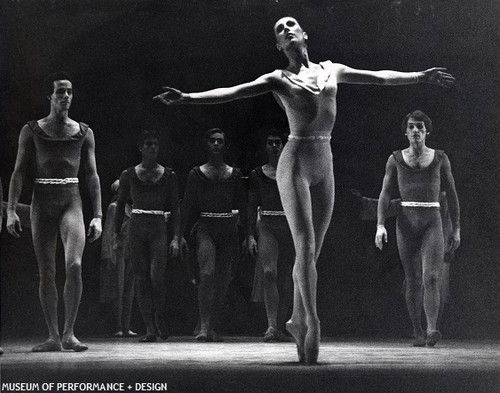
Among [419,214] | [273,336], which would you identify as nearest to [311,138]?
[419,214]

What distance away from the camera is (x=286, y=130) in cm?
719

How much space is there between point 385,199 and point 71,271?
2487mm

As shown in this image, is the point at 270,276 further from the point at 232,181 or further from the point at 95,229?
the point at 95,229

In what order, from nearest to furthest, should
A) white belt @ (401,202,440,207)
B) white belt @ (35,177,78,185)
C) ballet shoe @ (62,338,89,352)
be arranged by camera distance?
ballet shoe @ (62,338,89,352)
white belt @ (35,177,78,185)
white belt @ (401,202,440,207)

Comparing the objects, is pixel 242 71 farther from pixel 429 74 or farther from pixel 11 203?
pixel 11 203

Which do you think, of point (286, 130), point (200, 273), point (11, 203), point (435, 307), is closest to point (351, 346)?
point (435, 307)

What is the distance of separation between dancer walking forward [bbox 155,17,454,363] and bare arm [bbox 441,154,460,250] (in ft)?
3.77

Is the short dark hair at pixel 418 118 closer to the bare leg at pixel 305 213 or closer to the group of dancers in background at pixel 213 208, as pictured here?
the group of dancers in background at pixel 213 208

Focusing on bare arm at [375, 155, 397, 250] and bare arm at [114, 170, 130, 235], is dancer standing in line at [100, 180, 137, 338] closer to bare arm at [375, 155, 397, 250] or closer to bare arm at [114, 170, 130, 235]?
bare arm at [114, 170, 130, 235]

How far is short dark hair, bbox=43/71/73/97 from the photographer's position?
716 centimetres

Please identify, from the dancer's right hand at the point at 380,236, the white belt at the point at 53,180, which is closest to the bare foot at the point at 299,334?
the dancer's right hand at the point at 380,236

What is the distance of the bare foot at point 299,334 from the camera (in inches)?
259

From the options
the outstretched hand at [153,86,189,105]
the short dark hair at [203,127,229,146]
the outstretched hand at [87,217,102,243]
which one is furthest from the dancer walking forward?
the outstretched hand at [87,217,102,243]

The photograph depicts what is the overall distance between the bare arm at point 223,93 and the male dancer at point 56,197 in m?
0.84
